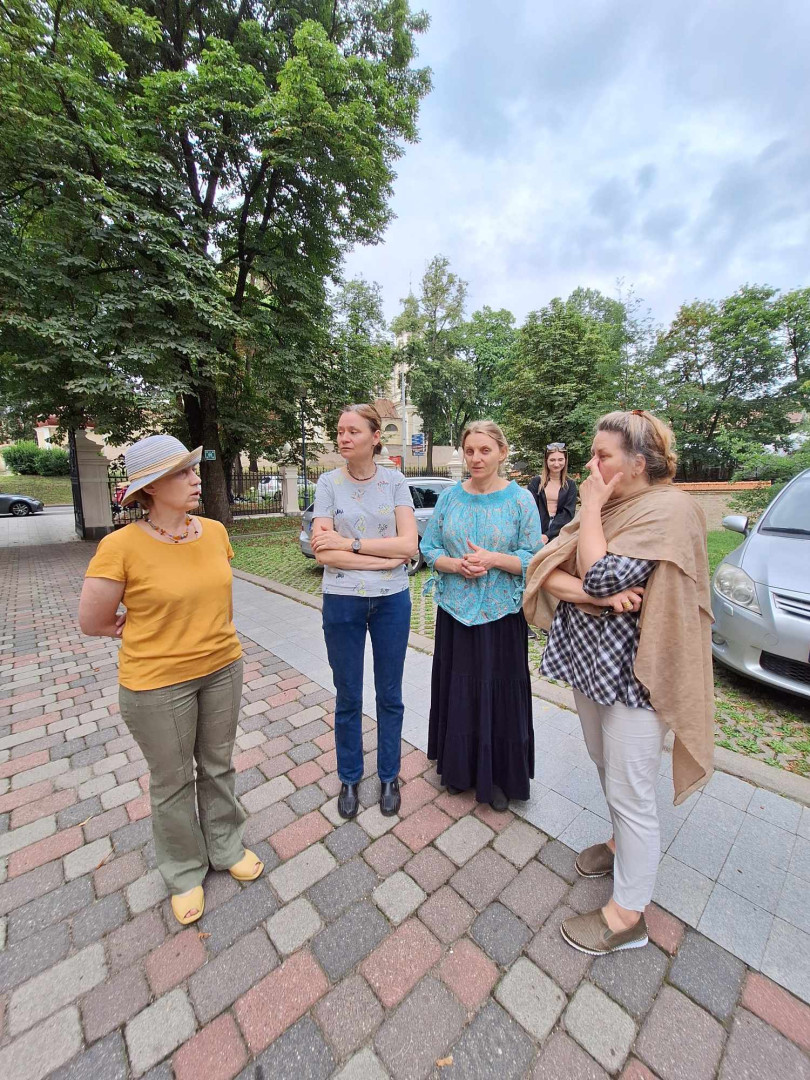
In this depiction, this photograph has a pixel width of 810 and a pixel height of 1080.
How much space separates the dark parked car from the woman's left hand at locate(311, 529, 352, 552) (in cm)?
2533

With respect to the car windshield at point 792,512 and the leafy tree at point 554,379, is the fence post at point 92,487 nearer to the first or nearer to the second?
the car windshield at point 792,512

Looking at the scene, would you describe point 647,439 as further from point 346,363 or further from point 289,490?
point 289,490

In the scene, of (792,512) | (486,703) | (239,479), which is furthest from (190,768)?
(239,479)

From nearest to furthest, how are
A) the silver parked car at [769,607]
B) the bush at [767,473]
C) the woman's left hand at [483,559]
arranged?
1. the woman's left hand at [483,559]
2. the silver parked car at [769,607]
3. the bush at [767,473]

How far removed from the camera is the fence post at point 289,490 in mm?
17281

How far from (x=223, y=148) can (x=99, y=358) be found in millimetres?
5511

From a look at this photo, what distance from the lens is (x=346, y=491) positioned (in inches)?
87.9

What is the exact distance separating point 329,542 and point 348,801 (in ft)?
4.52

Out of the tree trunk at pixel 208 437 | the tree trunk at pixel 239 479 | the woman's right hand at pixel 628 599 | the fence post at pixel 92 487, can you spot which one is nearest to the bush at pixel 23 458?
the tree trunk at pixel 239 479

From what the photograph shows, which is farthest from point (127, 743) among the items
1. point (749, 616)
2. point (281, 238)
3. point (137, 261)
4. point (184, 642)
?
point (281, 238)

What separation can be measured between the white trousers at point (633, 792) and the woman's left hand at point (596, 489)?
0.70 metres

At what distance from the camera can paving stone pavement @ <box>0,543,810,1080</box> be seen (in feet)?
4.47

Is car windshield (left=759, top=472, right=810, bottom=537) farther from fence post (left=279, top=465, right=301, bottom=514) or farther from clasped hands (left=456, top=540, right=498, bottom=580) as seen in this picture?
fence post (left=279, top=465, right=301, bottom=514)

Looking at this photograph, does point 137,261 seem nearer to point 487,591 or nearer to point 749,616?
point 487,591
